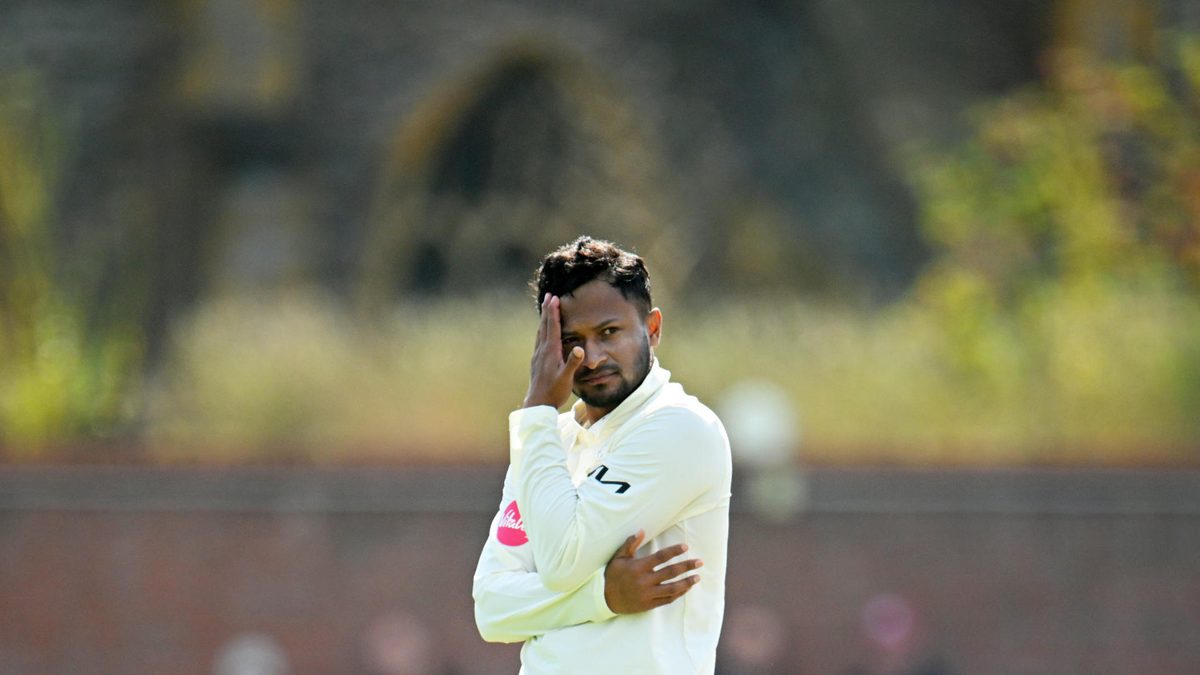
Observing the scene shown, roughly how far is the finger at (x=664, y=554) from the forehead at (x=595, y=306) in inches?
18.4

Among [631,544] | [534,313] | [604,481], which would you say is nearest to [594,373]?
[604,481]

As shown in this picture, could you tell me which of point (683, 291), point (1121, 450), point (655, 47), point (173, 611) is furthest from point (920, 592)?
point (655, 47)

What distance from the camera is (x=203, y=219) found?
736 inches

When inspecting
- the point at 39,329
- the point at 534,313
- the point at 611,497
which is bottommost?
the point at 611,497

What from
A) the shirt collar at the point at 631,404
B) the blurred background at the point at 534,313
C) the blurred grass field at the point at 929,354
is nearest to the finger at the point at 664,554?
the shirt collar at the point at 631,404

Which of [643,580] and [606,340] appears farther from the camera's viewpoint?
[606,340]

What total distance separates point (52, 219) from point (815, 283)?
7.70m

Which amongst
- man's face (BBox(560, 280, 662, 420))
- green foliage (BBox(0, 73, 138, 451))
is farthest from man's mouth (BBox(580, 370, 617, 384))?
green foliage (BBox(0, 73, 138, 451))

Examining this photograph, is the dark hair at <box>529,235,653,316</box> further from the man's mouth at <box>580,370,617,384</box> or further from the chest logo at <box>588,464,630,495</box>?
the chest logo at <box>588,464,630,495</box>

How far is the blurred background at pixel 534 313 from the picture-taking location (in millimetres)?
11609

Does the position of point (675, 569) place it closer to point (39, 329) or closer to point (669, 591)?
point (669, 591)

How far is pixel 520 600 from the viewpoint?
12.2 ft

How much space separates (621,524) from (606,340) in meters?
0.38

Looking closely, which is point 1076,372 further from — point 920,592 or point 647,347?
point 647,347
